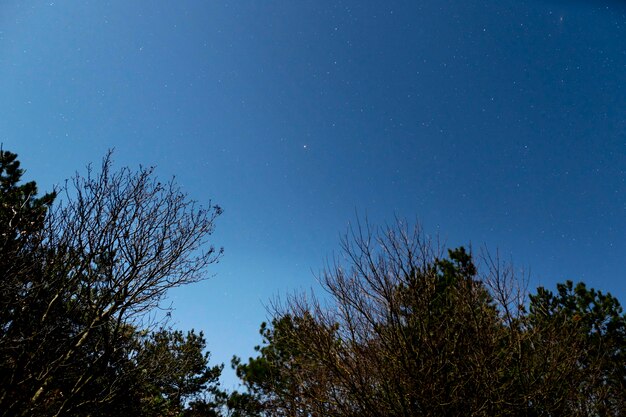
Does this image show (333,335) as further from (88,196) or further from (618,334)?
(618,334)

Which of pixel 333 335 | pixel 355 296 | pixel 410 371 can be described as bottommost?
pixel 410 371

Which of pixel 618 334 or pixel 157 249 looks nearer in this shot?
pixel 157 249

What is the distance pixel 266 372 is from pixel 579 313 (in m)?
12.5

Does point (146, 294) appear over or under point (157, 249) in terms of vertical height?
under

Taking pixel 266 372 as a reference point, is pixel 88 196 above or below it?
above

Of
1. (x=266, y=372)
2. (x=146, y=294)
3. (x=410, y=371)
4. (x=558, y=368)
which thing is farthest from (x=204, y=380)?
(x=558, y=368)

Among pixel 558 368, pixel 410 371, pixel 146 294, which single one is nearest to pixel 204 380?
pixel 146 294

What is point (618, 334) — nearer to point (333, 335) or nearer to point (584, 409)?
point (584, 409)

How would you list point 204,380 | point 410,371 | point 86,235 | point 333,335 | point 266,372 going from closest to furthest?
point 410,371 < point 86,235 < point 333,335 < point 266,372 < point 204,380

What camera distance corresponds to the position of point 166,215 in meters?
8.05

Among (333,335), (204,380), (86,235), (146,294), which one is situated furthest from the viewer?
(204,380)

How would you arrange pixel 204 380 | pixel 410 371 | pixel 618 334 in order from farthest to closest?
pixel 204 380
pixel 618 334
pixel 410 371

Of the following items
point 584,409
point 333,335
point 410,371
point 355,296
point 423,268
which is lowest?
point 584,409

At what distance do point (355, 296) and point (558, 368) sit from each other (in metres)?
4.41
